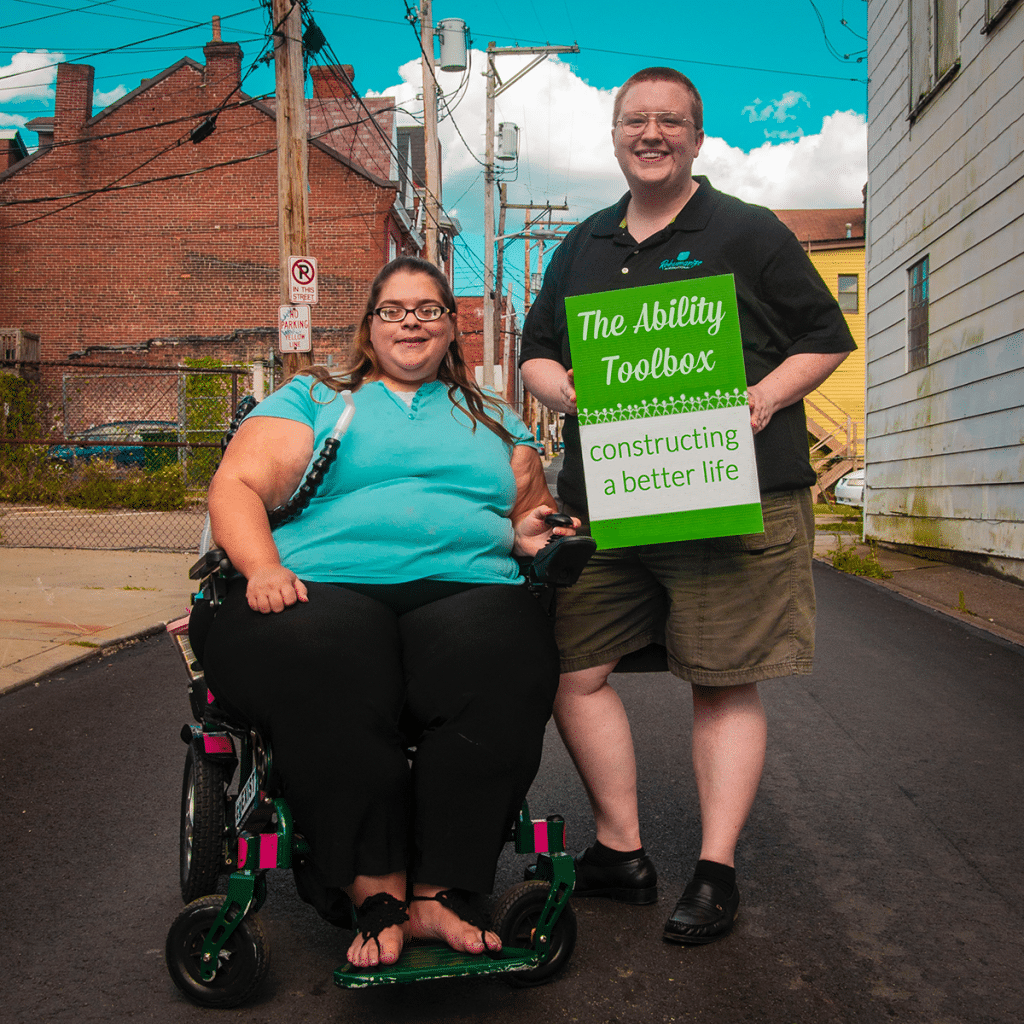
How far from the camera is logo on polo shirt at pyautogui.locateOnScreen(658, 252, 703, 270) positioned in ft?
8.72

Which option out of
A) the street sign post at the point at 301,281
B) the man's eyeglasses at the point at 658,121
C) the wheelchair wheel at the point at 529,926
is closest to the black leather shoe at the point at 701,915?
the wheelchair wheel at the point at 529,926

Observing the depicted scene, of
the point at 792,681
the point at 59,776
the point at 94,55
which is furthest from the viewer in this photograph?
→ the point at 94,55

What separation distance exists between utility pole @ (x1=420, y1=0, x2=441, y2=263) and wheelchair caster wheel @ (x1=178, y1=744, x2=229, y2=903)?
56.4ft

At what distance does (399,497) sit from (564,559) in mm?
419

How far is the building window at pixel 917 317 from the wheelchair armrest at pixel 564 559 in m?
9.87

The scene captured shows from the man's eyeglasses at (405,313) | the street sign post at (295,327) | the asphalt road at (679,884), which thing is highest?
the street sign post at (295,327)

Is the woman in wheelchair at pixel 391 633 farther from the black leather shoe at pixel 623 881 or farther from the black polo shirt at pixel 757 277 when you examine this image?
the black leather shoe at pixel 623 881

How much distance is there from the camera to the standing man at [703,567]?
2.65 meters

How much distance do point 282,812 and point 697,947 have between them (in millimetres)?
1096

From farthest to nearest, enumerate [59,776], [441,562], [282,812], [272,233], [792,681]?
[272,233] < [792,681] < [59,776] < [441,562] < [282,812]

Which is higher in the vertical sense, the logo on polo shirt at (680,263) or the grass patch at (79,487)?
the logo on polo shirt at (680,263)

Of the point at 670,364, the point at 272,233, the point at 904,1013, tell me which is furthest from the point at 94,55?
the point at 904,1013

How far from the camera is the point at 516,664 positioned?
7.42 ft

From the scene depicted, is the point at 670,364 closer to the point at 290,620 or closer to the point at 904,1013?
the point at 290,620
